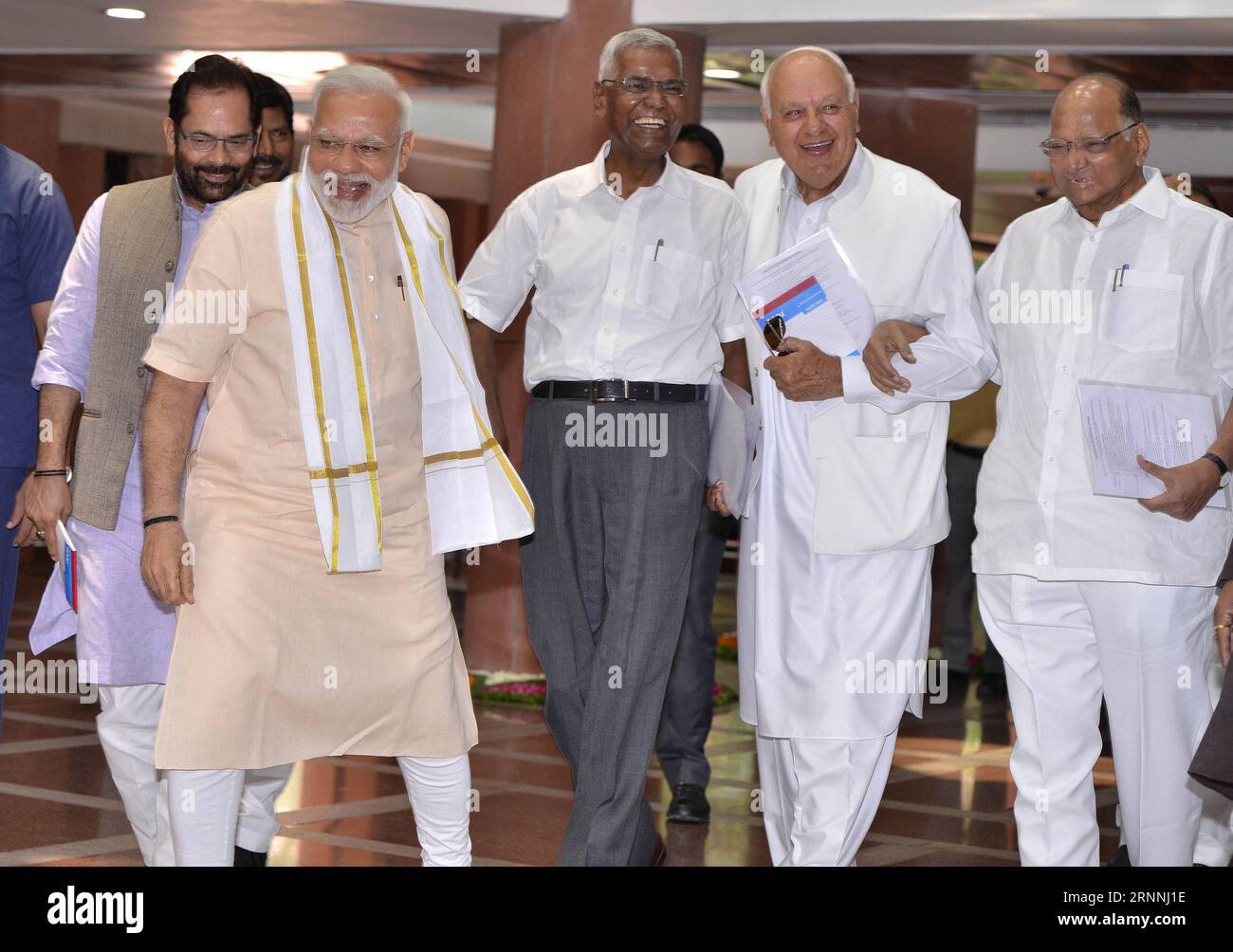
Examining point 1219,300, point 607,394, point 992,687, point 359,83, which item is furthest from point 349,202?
point 992,687

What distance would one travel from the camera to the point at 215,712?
3746mm

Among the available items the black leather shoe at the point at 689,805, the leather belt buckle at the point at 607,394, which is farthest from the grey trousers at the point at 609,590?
the black leather shoe at the point at 689,805

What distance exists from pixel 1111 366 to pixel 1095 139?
57 cm

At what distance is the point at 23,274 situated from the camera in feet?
16.1

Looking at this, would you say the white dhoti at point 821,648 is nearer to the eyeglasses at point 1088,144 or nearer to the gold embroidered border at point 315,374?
the eyeglasses at point 1088,144

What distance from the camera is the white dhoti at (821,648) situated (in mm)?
4781

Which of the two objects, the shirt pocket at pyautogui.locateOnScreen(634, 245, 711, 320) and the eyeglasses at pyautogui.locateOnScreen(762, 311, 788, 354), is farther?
the shirt pocket at pyautogui.locateOnScreen(634, 245, 711, 320)

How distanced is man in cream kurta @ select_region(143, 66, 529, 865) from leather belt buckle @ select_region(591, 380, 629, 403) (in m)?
0.92

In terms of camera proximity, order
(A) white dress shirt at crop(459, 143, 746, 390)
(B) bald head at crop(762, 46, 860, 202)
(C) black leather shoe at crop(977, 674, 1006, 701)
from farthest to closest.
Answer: (C) black leather shoe at crop(977, 674, 1006, 701)
(A) white dress shirt at crop(459, 143, 746, 390)
(B) bald head at crop(762, 46, 860, 202)

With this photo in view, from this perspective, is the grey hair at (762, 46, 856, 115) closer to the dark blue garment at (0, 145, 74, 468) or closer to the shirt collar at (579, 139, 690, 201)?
the shirt collar at (579, 139, 690, 201)

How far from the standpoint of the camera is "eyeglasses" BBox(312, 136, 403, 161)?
393 cm

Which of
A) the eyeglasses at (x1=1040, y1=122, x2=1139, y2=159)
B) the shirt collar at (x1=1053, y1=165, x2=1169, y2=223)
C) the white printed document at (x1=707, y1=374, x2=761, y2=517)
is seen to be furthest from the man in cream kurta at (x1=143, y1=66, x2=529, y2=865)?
the shirt collar at (x1=1053, y1=165, x2=1169, y2=223)
